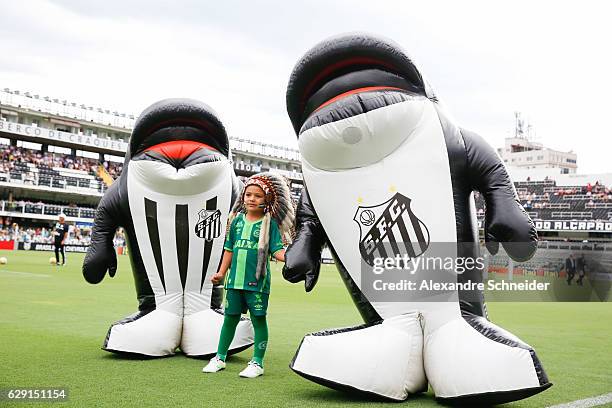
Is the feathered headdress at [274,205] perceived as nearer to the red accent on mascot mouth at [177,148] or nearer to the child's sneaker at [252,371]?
the child's sneaker at [252,371]

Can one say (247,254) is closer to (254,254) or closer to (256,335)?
(254,254)

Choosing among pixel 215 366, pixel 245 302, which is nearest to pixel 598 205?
pixel 245 302

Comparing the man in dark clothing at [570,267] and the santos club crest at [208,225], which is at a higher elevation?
the santos club crest at [208,225]

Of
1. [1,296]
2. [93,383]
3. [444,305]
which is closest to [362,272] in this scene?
[444,305]

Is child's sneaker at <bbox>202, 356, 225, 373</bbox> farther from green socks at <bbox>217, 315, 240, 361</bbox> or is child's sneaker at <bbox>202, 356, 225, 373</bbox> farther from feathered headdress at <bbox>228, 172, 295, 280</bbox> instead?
feathered headdress at <bbox>228, 172, 295, 280</bbox>

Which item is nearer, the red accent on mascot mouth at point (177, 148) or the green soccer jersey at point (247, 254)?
the green soccer jersey at point (247, 254)

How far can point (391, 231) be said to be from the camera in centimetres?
352

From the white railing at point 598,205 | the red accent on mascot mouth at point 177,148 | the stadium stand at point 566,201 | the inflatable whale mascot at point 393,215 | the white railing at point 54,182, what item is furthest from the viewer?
the white railing at point 54,182

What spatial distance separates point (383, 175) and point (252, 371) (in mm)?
1429

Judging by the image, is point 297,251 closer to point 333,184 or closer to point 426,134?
point 333,184

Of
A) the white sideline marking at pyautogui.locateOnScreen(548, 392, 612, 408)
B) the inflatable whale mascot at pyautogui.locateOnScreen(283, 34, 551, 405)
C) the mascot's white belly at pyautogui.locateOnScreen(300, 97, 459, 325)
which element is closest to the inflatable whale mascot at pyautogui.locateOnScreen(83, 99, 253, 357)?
the inflatable whale mascot at pyautogui.locateOnScreen(283, 34, 551, 405)

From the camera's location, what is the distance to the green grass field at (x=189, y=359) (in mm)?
3402

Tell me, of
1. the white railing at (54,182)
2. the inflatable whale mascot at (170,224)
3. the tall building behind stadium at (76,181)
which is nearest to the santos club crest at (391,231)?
the inflatable whale mascot at (170,224)

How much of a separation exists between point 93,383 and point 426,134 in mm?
2260
